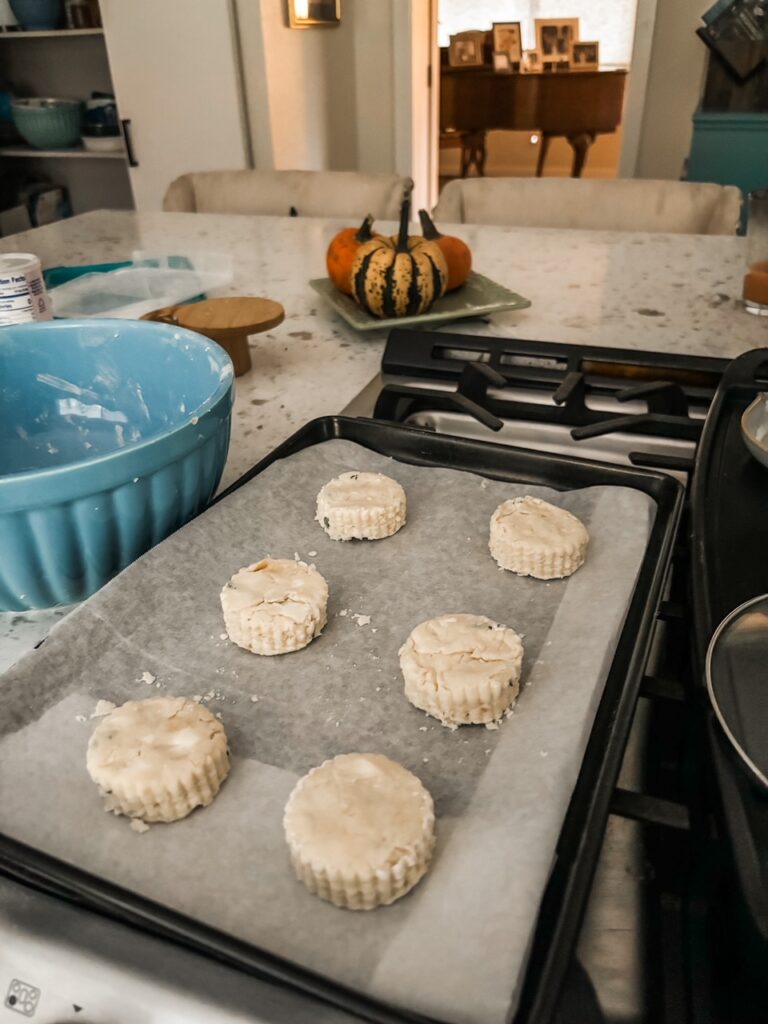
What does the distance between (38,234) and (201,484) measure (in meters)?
1.58

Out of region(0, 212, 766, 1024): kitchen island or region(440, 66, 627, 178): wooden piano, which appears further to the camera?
region(440, 66, 627, 178): wooden piano

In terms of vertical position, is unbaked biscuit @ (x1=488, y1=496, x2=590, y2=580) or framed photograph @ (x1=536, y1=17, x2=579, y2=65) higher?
framed photograph @ (x1=536, y1=17, x2=579, y2=65)

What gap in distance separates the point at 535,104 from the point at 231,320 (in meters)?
6.31

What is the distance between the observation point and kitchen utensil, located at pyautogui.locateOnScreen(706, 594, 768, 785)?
1.40 ft

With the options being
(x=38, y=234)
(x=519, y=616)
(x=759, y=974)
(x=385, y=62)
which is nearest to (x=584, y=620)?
(x=519, y=616)

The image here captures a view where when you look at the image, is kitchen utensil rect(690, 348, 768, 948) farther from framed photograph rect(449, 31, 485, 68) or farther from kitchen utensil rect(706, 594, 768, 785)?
framed photograph rect(449, 31, 485, 68)

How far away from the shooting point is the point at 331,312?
1377 mm

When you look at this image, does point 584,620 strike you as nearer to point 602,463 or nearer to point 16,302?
point 602,463

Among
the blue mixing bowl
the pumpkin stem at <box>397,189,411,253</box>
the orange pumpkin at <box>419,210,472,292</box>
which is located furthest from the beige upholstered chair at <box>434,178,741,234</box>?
the blue mixing bowl

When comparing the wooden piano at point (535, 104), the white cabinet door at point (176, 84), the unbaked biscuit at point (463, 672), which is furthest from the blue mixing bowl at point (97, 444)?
the wooden piano at point (535, 104)

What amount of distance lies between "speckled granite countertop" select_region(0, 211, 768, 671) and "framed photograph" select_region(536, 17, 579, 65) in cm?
591

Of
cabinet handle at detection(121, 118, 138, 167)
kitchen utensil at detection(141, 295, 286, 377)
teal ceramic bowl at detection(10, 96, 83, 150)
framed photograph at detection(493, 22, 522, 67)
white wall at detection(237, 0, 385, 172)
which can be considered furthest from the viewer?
framed photograph at detection(493, 22, 522, 67)

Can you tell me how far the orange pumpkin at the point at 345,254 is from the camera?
1.26m

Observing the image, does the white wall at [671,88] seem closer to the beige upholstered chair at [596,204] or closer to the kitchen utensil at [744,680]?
the beige upholstered chair at [596,204]
